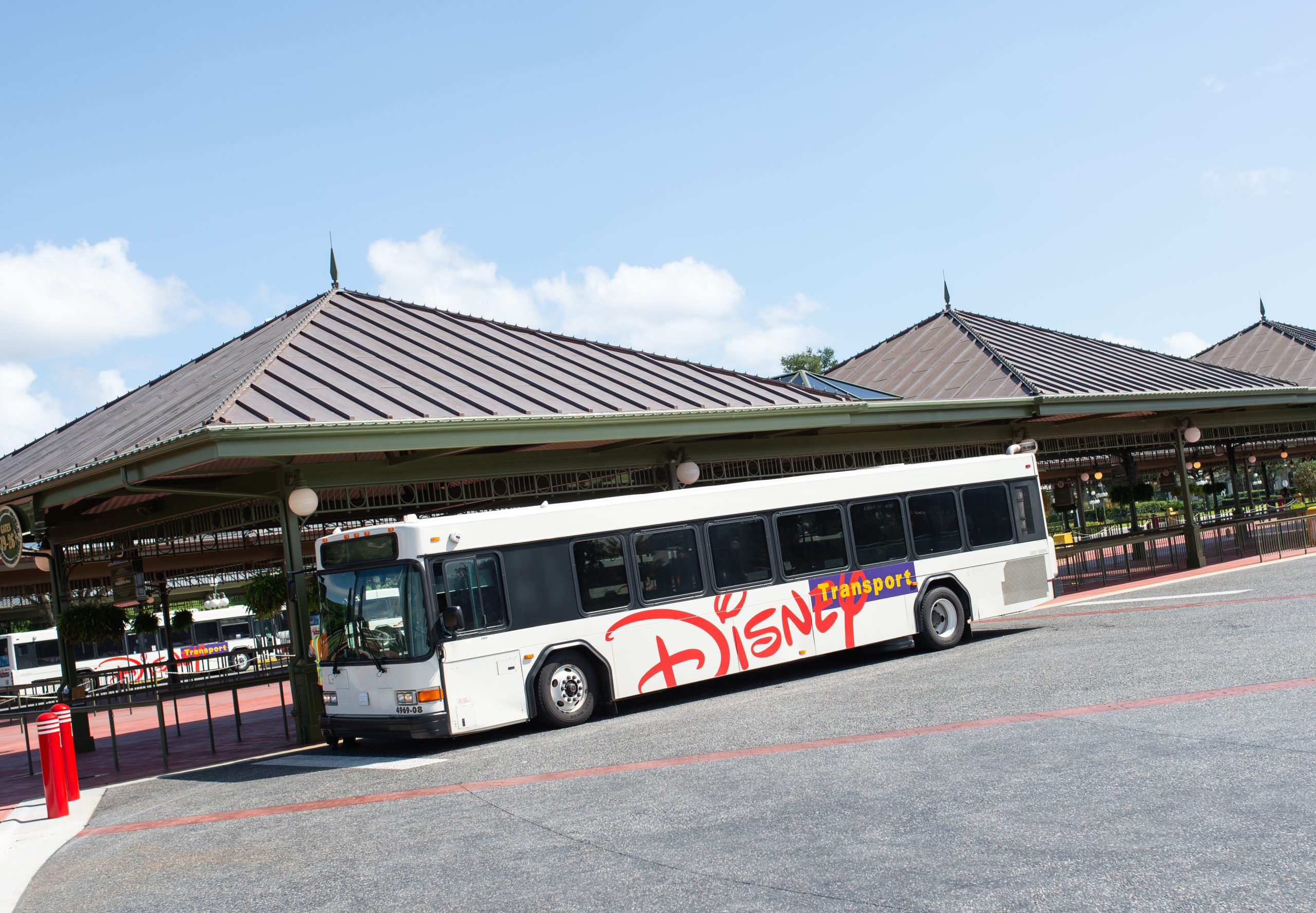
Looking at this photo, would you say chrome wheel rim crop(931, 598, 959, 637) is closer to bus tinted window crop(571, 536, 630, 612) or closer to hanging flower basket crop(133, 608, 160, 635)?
bus tinted window crop(571, 536, 630, 612)

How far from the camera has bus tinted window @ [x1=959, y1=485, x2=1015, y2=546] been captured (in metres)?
16.6

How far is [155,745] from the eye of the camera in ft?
60.5

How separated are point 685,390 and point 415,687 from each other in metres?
7.59

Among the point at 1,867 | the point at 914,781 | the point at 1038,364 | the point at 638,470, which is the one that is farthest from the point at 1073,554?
the point at 1,867

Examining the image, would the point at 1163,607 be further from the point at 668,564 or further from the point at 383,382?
the point at 383,382

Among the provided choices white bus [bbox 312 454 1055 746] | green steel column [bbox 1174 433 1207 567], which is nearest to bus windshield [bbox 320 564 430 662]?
white bus [bbox 312 454 1055 746]

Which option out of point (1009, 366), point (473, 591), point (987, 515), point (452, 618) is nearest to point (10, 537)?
point (473, 591)

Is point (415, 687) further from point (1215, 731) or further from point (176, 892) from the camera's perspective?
point (1215, 731)

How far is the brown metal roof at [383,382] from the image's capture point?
13.9 m

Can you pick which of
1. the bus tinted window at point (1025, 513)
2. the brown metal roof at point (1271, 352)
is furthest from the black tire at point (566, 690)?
the brown metal roof at point (1271, 352)

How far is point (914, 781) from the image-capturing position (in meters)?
7.66

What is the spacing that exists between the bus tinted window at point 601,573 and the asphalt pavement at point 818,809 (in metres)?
1.34

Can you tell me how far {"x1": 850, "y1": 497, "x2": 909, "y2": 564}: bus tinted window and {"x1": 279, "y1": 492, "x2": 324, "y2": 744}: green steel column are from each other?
7216mm

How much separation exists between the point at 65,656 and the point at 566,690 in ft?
33.5
